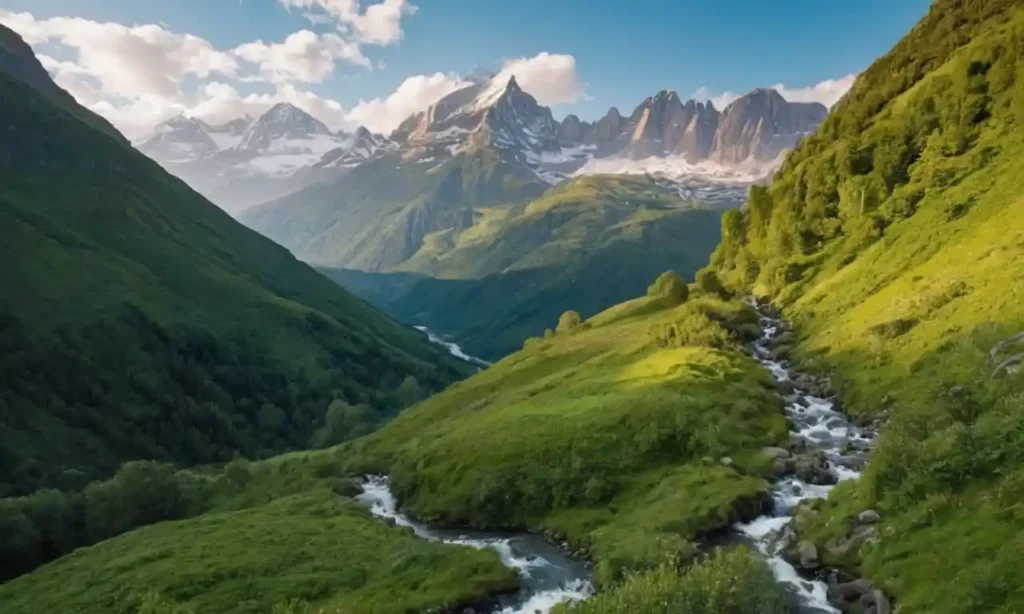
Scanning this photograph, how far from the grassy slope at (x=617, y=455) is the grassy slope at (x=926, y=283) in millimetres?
9116

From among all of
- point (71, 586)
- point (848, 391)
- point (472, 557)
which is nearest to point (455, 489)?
point (472, 557)

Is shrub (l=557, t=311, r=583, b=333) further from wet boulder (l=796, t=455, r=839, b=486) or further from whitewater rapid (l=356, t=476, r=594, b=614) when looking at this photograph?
wet boulder (l=796, t=455, r=839, b=486)

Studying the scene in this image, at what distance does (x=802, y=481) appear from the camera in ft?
171

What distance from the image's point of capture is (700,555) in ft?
143

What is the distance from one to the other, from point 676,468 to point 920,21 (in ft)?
534

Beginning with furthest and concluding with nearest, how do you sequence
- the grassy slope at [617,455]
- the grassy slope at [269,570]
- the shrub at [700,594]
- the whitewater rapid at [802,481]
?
1. the grassy slope at [617,455]
2. the grassy slope at [269,570]
3. the whitewater rapid at [802,481]
4. the shrub at [700,594]

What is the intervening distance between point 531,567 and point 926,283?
56.2 m

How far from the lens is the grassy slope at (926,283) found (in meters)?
33.5

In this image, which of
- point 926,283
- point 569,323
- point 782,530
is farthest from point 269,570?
point 569,323

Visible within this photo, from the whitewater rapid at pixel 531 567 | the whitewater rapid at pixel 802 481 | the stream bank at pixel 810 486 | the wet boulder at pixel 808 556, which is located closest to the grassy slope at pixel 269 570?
the whitewater rapid at pixel 531 567

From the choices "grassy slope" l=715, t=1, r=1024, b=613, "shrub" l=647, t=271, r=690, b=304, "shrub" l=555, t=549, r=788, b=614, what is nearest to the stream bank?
"grassy slope" l=715, t=1, r=1024, b=613

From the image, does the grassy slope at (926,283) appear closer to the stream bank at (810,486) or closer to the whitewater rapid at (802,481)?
the stream bank at (810,486)

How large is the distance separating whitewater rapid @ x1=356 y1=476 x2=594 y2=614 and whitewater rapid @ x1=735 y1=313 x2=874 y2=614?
11.7 m

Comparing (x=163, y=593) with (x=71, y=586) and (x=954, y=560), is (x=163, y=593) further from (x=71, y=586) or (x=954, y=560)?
(x=954, y=560)
